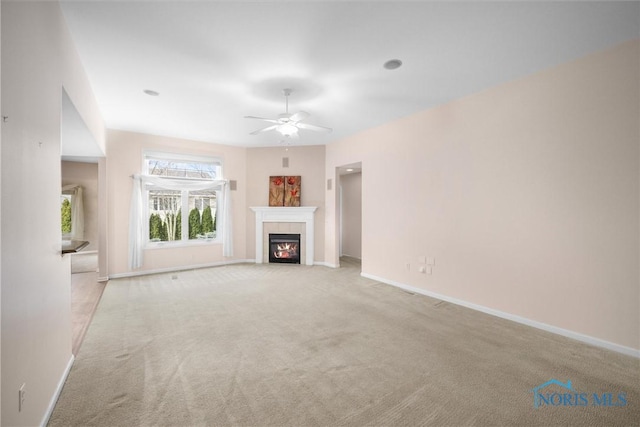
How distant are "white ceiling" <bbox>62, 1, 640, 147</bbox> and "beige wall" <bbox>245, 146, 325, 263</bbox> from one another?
2.67 meters

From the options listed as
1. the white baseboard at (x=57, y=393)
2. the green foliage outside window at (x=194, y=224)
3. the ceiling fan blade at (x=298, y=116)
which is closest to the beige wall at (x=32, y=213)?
the white baseboard at (x=57, y=393)

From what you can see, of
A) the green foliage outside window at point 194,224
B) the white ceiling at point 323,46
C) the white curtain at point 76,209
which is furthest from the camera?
the white curtain at point 76,209

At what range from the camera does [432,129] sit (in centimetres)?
446

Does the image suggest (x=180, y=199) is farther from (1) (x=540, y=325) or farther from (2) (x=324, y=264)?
(1) (x=540, y=325)

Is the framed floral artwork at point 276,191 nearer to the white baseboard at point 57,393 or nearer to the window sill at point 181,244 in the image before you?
the window sill at point 181,244

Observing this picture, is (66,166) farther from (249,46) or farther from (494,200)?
(494,200)

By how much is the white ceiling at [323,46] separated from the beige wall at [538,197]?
34 cm

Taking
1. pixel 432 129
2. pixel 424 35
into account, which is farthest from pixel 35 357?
pixel 432 129

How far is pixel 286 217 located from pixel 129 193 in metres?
3.23

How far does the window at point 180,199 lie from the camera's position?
614 cm

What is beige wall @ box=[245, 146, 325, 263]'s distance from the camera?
698cm

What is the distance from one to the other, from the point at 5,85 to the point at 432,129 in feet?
14.7

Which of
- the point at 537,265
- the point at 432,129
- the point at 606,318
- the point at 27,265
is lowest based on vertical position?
the point at 606,318

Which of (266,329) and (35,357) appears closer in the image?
(35,357)
